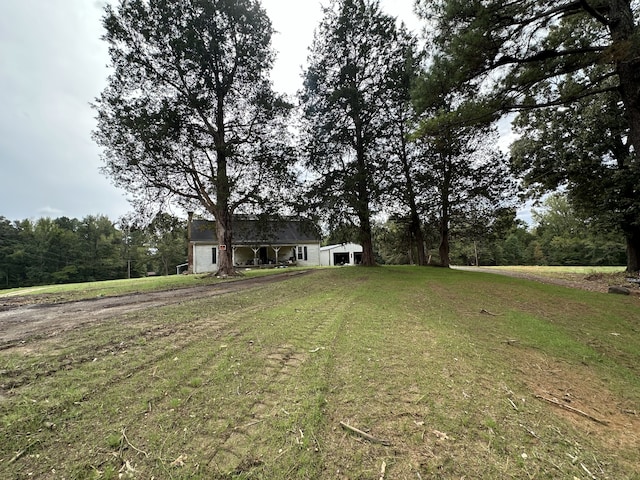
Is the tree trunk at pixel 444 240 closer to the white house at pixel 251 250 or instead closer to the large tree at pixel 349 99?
the large tree at pixel 349 99

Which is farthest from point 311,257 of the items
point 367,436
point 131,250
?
point 131,250

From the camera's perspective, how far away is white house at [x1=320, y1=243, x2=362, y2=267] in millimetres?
34250

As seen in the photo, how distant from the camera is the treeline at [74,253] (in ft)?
124

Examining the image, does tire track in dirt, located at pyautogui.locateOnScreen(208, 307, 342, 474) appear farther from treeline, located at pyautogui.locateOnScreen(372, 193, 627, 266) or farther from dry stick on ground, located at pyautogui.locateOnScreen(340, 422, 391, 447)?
treeline, located at pyautogui.locateOnScreen(372, 193, 627, 266)

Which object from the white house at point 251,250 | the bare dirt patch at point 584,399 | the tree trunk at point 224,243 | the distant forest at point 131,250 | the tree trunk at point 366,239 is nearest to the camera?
the bare dirt patch at point 584,399

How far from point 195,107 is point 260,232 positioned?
7620mm

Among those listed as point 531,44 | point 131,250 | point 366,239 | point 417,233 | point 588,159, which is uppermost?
point 531,44

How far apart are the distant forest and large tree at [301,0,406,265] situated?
11.3 metres

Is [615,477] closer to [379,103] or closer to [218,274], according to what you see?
[218,274]

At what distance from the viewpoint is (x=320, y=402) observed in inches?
88.6

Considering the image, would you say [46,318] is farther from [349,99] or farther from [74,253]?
[74,253]

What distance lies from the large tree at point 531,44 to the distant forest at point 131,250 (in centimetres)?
1693

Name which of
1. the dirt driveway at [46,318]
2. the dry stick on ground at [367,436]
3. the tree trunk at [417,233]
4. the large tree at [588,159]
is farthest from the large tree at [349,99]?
the dry stick on ground at [367,436]

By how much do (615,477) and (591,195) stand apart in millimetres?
17184
